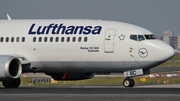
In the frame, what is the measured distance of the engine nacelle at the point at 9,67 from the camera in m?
44.3

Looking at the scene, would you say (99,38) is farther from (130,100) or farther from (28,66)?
(130,100)

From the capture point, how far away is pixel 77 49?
1813 inches

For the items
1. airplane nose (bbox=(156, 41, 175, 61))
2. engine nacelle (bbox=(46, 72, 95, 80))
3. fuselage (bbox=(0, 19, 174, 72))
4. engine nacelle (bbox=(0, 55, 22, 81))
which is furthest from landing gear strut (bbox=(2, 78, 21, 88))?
airplane nose (bbox=(156, 41, 175, 61))

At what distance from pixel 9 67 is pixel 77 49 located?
489 cm

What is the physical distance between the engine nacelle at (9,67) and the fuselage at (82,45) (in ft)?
5.69

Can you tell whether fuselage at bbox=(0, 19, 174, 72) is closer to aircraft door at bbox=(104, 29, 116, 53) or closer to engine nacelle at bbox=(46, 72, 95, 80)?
aircraft door at bbox=(104, 29, 116, 53)

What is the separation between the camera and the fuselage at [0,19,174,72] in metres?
44.5

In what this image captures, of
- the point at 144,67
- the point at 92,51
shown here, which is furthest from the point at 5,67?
the point at 144,67

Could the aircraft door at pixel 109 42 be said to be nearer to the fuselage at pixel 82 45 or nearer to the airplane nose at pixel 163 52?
the fuselage at pixel 82 45

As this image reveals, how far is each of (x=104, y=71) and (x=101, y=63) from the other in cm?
100

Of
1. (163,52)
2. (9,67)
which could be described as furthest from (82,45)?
(163,52)

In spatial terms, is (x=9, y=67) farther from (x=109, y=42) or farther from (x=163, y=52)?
(x=163, y=52)

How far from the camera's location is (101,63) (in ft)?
149

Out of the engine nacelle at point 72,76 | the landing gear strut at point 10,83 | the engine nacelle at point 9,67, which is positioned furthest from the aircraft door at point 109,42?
the landing gear strut at point 10,83
